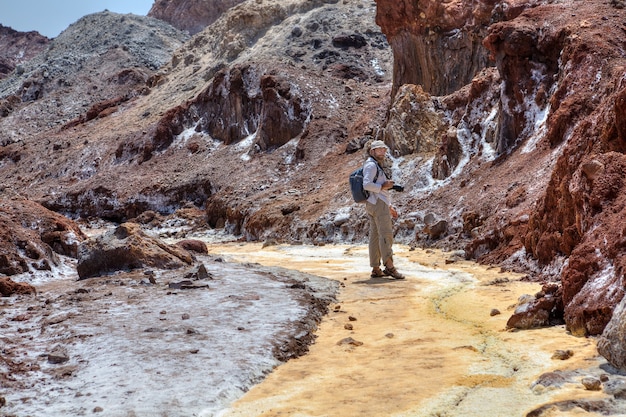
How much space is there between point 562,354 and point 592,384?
0.72m

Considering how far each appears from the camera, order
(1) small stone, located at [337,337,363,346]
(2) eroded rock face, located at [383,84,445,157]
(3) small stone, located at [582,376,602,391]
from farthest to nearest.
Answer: (2) eroded rock face, located at [383,84,445,157]
(1) small stone, located at [337,337,363,346]
(3) small stone, located at [582,376,602,391]

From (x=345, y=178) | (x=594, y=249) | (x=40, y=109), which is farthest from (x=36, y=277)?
(x=40, y=109)

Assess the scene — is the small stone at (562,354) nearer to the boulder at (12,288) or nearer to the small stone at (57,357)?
the small stone at (57,357)

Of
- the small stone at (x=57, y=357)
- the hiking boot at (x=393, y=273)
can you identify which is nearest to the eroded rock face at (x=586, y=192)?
the hiking boot at (x=393, y=273)

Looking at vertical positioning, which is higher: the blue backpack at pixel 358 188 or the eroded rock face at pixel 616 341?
the blue backpack at pixel 358 188

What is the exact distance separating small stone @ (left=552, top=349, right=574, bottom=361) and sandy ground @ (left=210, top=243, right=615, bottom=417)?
A: 0.03m

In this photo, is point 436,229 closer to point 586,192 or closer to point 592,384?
point 586,192

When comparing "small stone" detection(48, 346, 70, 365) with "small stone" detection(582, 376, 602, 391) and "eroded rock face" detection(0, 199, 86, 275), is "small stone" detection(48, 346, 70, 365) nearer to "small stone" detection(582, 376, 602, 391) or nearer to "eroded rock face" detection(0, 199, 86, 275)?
"small stone" detection(582, 376, 602, 391)

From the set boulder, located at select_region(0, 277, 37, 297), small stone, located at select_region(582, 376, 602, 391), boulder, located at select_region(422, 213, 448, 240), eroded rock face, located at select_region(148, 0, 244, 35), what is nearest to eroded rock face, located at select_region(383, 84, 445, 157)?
boulder, located at select_region(422, 213, 448, 240)

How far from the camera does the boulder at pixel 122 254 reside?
8961 millimetres

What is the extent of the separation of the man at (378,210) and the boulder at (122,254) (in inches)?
107

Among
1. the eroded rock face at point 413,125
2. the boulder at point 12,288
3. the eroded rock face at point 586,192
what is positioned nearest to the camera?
the eroded rock face at point 586,192

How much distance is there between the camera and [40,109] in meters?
49.3

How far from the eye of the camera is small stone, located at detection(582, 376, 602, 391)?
3.54 metres
